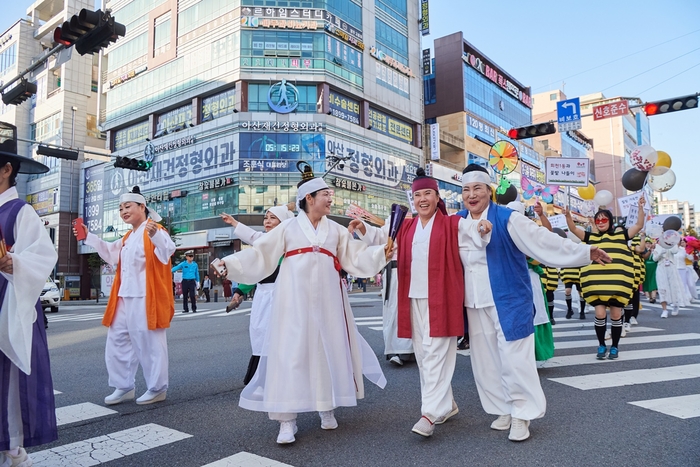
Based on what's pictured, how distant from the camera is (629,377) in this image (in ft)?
17.1

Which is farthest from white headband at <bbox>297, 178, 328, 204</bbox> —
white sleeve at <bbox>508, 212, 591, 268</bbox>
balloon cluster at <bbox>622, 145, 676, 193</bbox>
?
balloon cluster at <bbox>622, 145, 676, 193</bbox>

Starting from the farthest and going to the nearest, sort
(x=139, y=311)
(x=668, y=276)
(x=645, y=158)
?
(x=668, y=276), (x=645, y=158), (x=139, y=311)

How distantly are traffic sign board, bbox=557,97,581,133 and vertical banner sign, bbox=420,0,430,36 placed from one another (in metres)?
33.9

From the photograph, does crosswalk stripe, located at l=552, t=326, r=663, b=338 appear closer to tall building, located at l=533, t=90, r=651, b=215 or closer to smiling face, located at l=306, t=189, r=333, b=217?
smiling face, located at l=306, t=189, r=333, b=217

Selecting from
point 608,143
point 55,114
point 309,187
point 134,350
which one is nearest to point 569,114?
point 309,187

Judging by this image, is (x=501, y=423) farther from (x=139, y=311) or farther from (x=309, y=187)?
(x=139, y=311)

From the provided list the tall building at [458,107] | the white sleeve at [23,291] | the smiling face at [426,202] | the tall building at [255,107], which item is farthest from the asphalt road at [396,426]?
the tall building at [458,107]

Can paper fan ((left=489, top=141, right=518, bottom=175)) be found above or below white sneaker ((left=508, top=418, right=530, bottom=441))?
above

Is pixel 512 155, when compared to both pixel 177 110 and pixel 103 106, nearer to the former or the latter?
pixel 177 110

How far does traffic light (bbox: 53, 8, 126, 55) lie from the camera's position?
25.9 ft

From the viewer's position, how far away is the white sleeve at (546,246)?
141 inches

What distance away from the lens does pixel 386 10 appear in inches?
1670

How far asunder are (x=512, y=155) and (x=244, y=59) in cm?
2846

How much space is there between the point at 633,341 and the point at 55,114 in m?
54.9
